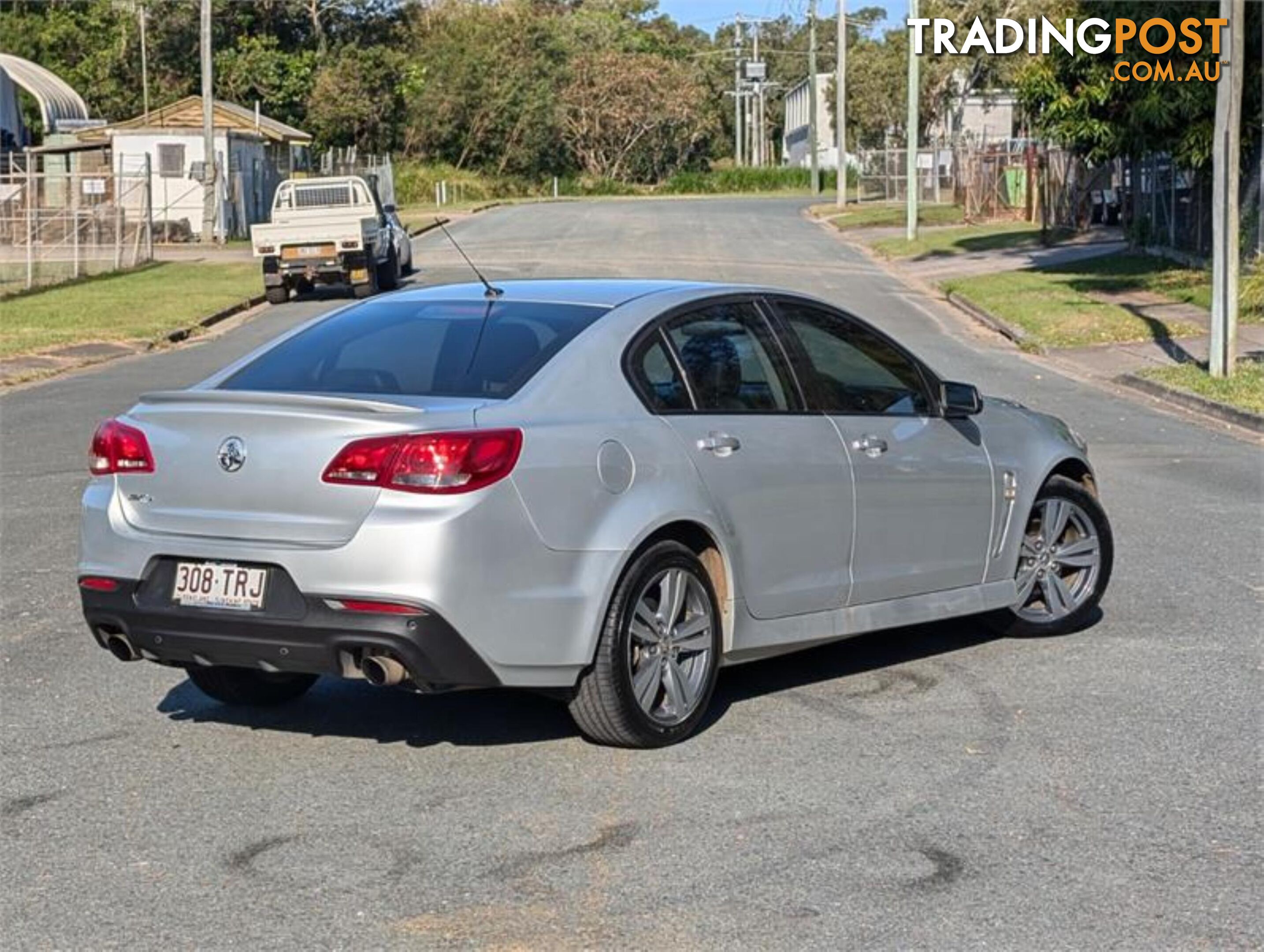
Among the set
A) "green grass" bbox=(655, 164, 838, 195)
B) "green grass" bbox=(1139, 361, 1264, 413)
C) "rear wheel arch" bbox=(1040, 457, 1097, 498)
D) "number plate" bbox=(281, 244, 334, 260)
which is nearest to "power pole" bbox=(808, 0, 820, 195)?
"green grass" bbox=(655, 164, 838, 195)

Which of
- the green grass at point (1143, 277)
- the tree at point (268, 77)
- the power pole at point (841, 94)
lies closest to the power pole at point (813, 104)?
the power pole at point (841, 94)

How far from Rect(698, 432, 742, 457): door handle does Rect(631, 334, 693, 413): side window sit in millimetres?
140

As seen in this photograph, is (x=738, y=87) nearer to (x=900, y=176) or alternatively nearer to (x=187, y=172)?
(x=900, y=176)

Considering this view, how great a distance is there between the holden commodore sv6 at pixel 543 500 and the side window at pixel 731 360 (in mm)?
12

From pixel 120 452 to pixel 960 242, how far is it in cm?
4106

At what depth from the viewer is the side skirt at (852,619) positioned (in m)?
7.09

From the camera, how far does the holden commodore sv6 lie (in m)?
6.07

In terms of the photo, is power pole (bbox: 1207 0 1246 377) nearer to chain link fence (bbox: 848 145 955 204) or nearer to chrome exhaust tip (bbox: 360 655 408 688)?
chrome exhaust tip (bbox: 360 655 408 688)

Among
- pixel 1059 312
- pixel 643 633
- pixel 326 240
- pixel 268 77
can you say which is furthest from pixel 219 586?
pixel 268 77

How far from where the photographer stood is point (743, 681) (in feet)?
25.8

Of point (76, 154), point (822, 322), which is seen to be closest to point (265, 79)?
point (76, 154)

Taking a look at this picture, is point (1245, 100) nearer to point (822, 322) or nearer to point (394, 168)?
point (822, 322)

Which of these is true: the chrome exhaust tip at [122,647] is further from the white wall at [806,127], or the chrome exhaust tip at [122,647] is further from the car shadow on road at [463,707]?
the white wall at [806,127]

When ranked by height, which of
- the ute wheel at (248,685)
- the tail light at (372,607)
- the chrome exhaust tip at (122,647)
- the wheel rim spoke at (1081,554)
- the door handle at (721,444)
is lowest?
the ute wheel at (248,685)
